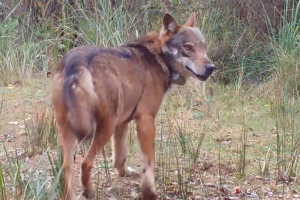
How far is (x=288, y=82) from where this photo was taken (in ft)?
33.5

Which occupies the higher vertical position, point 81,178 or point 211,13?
point 211,13

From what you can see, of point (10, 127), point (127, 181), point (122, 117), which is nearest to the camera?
point (122, 117)

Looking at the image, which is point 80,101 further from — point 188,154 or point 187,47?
point 188,154

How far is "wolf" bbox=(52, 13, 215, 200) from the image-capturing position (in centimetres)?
490

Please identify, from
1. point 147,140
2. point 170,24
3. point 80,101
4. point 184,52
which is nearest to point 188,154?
point 147,140

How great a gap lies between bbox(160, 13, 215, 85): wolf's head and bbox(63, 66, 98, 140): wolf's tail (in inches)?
52.8

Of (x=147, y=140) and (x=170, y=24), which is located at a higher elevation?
(x=170, y=24)

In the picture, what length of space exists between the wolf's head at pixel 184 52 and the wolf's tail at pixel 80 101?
4.40ft

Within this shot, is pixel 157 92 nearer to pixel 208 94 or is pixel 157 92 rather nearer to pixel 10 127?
pixel 10 127

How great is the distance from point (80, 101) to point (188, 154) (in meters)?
1.99

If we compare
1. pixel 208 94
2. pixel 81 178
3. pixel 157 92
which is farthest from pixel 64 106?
pixel 208 94

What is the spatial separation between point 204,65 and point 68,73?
1.53 m

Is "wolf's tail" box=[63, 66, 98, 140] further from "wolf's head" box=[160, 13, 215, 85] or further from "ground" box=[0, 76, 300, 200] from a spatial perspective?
"wolf's head" box=[160, 13, 215, 85]

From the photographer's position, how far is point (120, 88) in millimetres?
5316
